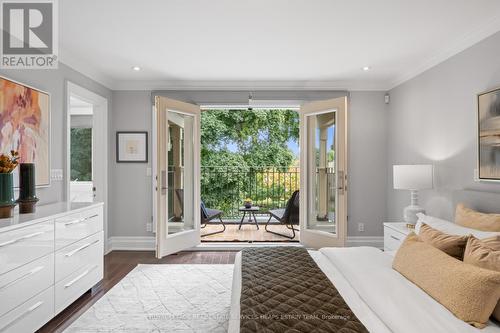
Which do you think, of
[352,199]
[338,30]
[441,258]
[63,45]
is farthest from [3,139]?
[352,199]

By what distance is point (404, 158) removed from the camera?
396 cm

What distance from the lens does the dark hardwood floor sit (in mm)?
2445

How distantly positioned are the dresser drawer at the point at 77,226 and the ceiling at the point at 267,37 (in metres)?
1.76

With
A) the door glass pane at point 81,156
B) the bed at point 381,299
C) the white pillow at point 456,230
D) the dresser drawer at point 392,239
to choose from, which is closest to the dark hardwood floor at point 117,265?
the bed at point 381,299

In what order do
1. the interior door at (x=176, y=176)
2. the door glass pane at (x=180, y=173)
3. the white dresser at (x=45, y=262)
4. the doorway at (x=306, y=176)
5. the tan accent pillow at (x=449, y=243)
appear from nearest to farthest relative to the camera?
the tan accent pillow at (x=449, y=243)
the white dresser at (x=45, y=262)
the interior door at (x=176, y=176)
the doorway at (x=306, y=176)
the door glass pane at (x=180, y=173)

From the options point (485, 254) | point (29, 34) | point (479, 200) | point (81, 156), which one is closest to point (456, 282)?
point (485, 254)

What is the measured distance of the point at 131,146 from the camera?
4.41 meters

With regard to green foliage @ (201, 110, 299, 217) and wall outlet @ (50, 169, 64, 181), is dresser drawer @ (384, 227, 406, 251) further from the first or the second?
green foliage @ (201, 110, 299, 217)

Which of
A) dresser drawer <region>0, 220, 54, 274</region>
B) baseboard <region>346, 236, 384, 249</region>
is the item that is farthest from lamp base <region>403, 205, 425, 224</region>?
dresser drawer <region>0, 220, 54, 274</region>

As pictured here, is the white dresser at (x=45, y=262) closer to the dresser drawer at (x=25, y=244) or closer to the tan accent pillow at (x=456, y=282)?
the dresser drawer at (x=25, y=244)

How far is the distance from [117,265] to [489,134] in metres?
4.37

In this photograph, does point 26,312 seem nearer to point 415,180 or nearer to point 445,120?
point 415,180

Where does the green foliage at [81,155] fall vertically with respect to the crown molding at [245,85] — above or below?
below

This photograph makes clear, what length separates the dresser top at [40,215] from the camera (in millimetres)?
1937
